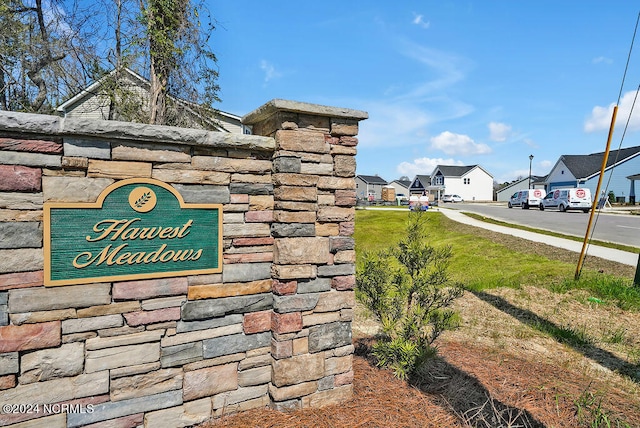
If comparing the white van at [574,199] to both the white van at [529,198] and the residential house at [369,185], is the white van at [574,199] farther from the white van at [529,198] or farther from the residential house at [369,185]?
the residential house at [369,185]

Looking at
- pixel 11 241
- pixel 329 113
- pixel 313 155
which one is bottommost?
pixel 11 241

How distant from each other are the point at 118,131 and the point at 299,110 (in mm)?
1311

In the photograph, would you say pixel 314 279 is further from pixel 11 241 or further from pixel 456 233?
pixel 456 233

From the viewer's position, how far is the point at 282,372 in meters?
2.96

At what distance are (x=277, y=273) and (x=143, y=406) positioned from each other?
1.34 m

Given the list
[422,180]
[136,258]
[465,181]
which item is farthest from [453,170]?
[136,258]

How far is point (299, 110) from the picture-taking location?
9.48ft

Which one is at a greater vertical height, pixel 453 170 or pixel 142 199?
pixel 453 170

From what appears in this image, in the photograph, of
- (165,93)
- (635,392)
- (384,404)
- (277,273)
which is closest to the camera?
(277,273)

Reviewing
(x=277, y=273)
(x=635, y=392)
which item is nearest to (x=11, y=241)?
(x=277, y=273)

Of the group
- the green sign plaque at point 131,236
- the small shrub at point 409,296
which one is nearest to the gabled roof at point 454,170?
the small shrub at point 409,296

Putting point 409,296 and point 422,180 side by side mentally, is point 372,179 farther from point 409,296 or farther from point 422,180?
point 409,296

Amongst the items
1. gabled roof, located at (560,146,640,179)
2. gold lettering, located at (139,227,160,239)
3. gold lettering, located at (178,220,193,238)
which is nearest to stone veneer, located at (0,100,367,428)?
gold lettering, located at (178,220,193,238)

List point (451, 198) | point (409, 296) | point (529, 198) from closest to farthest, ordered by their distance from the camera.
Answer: point (409, 296) < point (529, 198) < point (451, 198)
